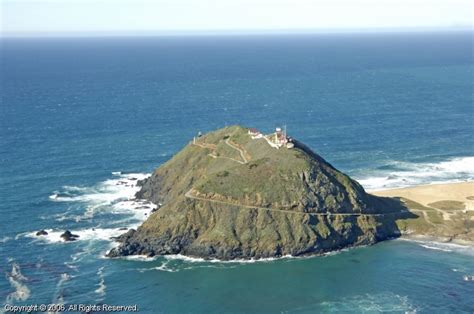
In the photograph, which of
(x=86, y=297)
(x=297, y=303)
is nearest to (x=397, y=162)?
(x=297, y=303)

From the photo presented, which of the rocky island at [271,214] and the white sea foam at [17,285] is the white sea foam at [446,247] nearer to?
the rocky island at [271,214]

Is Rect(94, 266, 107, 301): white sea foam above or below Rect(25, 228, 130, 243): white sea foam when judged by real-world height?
below

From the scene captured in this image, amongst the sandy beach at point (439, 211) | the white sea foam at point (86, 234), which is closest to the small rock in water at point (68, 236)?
the white sea foam at point (86, 234)

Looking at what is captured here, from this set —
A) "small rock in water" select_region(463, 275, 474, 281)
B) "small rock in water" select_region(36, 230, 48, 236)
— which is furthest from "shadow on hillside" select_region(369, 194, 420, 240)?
"small rock in water" select_region(36, 230, 48, 236)

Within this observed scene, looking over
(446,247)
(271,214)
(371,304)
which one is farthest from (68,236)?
(446,247)

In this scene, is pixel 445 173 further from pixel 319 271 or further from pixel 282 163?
pixel 319 271

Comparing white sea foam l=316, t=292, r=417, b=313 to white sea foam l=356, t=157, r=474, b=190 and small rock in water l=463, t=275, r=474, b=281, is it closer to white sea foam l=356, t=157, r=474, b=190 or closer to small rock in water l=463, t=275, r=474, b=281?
small rock in water l=463, t=275, r=474, b=281
